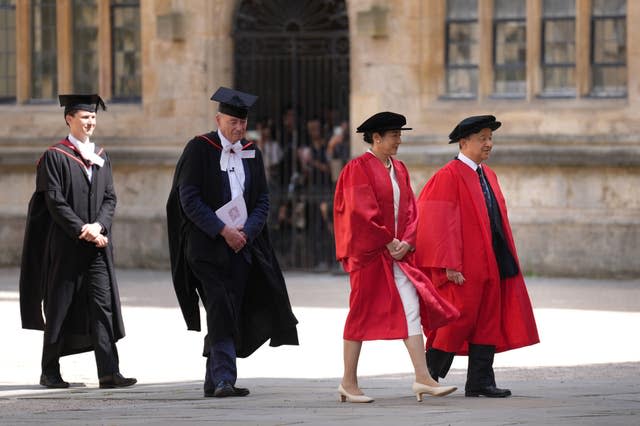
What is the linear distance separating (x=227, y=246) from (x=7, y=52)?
36.6ft

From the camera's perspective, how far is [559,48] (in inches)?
690

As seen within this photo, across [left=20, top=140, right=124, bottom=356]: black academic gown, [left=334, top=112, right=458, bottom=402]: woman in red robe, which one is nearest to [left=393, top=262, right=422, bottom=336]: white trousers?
[left=334, top=112, right=458, bottom=402]: woman in red robe

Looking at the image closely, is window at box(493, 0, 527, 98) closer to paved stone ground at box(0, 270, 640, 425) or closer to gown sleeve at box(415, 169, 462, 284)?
paved stone ground at box(0, 270, 640, 425)

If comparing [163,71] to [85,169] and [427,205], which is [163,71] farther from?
[427,205]

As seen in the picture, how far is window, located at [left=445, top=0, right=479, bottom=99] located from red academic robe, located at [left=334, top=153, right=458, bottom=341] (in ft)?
29.8

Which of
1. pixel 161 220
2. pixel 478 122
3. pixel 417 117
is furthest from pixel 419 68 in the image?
pixel 478 122

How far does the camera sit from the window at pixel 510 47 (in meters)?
17.7

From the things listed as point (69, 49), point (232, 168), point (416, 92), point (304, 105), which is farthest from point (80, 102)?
point (69, 49)

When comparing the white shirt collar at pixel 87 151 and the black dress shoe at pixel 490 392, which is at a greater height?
the white shirt collar at pixel 87 151

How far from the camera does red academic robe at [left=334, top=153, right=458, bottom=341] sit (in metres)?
8.79

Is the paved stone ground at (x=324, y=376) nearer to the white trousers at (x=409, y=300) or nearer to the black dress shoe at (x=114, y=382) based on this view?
the black dress shoe at (x=114, y=382)

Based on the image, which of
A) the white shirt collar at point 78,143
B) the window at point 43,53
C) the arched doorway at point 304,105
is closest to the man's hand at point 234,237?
the white shirt collar at point 78,143

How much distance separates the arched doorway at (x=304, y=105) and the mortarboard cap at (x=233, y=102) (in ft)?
28.2

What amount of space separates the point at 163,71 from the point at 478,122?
33.0ft
